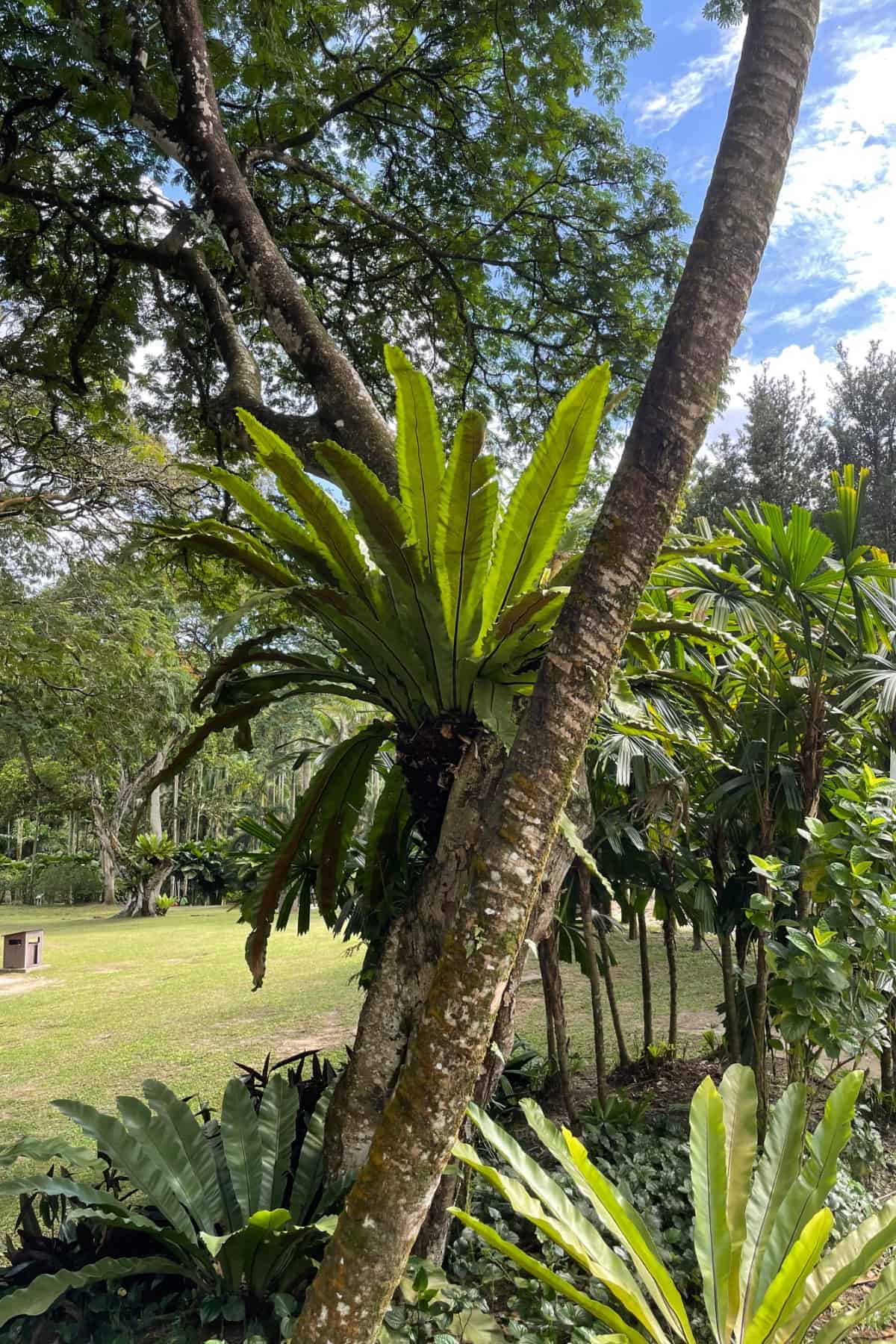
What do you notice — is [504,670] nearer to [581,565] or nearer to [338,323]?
[581,565]

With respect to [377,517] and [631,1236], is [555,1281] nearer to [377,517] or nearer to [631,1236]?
[631,1236]

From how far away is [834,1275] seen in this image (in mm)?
1678

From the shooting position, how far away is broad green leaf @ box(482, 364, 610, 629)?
6.20 ft

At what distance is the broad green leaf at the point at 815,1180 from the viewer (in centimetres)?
181

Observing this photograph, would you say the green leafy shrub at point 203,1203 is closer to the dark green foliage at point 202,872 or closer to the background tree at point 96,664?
the background tree at point 96,664

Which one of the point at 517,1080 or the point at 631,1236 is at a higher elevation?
the point at 631,1236

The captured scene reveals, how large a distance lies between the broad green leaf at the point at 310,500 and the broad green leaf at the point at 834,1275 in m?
1.92

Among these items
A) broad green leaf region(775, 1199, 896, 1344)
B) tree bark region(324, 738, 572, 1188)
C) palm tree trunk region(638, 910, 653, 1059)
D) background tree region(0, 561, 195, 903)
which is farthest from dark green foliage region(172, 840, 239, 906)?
broad green leaf region(775, 1199, 896, 1344)

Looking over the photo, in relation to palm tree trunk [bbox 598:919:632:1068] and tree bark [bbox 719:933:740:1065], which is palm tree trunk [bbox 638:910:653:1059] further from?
tree bark [bbox 719:933:740:1065]

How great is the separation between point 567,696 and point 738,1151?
1.37m

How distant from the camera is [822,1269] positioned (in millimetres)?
1712

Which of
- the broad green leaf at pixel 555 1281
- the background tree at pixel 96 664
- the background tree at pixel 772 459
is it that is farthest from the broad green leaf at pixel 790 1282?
the background tree at pixel 772 459

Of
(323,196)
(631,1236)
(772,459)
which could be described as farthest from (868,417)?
(631,1236)

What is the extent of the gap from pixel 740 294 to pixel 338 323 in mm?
4732
